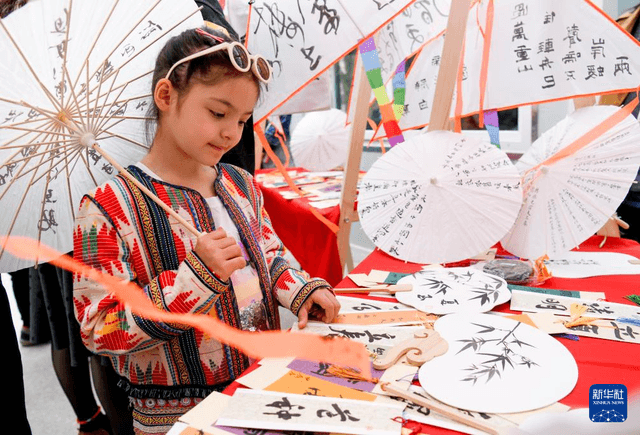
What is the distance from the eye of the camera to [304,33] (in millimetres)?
1219

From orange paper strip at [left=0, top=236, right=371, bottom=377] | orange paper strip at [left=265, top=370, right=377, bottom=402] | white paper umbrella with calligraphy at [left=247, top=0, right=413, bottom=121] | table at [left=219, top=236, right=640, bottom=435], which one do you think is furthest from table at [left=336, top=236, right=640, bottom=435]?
white paper umbrella with calligraphy at [left=247, top=0, right=413, bottom=121]

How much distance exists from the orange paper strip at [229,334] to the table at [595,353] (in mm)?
100

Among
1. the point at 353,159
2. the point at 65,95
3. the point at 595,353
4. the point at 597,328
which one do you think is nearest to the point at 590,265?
the point at 597,328

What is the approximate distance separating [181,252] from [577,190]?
910 mm

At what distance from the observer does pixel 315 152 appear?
298cm

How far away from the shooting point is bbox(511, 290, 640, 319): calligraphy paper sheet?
939 millimetres

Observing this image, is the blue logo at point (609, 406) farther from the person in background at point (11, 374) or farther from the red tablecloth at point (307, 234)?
the red tablecloth at point (307, 234)

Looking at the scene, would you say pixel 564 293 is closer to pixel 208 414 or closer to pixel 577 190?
pixel 577 190

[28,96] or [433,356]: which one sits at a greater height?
[28,96]

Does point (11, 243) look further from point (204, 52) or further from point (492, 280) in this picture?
point (492, 280)

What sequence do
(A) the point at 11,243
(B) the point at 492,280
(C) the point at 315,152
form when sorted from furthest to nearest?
(C) the point at 315,152
(B) the point at 492,280
(A) the point at 11,243

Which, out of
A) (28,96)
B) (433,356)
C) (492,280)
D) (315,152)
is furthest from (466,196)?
(315,152)

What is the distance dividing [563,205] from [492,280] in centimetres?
25

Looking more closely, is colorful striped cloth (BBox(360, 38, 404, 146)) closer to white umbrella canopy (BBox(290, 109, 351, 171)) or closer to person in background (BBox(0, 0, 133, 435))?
person in background (BBox(0, 0, 133, 435))
